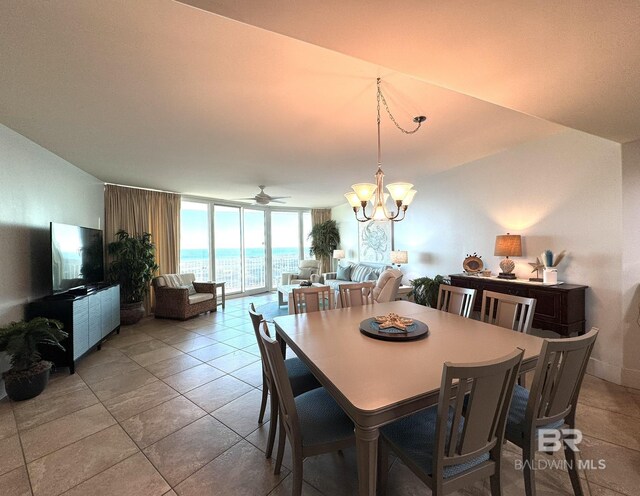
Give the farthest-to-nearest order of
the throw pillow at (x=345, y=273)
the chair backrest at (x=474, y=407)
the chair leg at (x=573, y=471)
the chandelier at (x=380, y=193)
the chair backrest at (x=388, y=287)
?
1. the throw pillow at (x=345, y=273)
2. the chair backrest at (x=388, y=287)
3. the chandelier at (x=380, y=193)
4. the chair leg at (x=573, y=471)
5. the chair backrest at (x=474, y=407)

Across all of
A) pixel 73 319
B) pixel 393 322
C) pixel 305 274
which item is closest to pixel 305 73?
pixel 393 322

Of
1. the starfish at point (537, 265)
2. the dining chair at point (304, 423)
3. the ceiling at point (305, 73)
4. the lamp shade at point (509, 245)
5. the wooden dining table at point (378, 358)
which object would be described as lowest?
the dining chair at point (304, 423)

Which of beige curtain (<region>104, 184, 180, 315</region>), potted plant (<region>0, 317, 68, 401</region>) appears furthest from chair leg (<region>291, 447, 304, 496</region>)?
beige curtain (<region>104, 184, 180, 315</region>)

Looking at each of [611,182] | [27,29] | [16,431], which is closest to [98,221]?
[16,431]

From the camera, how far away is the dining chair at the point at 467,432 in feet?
3.22

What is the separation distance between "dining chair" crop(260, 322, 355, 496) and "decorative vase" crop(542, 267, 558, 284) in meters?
2.77

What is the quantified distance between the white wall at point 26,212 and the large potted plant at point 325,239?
5.33m

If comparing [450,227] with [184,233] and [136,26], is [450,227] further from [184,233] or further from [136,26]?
[184,233]

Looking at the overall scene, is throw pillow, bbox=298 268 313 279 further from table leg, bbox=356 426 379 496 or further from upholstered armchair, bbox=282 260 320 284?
→ table leg, bbox=356 426 379 496

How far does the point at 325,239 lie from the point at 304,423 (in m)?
6.43

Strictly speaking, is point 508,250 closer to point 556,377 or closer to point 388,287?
point 388,287

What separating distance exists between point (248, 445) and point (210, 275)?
5035mm

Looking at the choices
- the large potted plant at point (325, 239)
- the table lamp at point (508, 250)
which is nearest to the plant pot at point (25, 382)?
the table lamp at point (508, 250)

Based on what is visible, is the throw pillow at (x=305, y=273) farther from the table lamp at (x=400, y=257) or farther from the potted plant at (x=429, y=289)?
the potted plant at (x=429, y=289)
